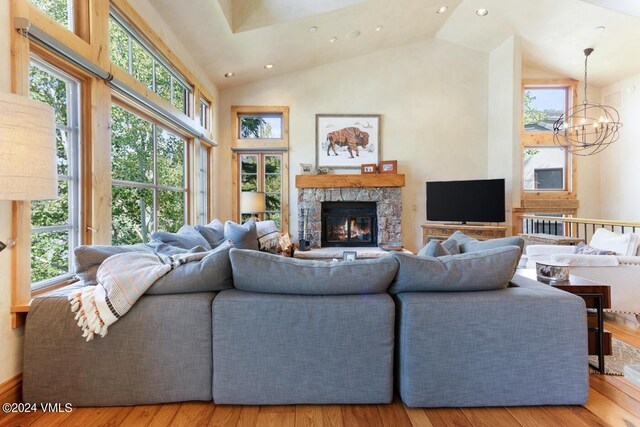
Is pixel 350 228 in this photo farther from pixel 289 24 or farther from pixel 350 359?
pixel 350 359

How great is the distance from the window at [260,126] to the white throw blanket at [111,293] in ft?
14.2

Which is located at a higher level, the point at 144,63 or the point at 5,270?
the point at 144,63

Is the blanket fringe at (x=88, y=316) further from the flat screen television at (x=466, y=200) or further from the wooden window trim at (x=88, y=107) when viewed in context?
the flat screen television at (x=466, y=200)

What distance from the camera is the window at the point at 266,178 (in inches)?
223

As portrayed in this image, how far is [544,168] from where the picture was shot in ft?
19.3

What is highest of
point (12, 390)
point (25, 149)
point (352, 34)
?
point (352, 34)

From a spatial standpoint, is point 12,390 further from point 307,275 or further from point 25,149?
point 307,275

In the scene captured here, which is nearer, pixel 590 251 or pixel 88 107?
pixel 88 107

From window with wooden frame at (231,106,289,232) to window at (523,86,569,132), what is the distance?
15.1 feet

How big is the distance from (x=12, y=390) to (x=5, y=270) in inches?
24.4

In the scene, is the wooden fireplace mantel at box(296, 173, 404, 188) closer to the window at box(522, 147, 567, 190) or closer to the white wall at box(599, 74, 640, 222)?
the window at box(522, 147, 567, 190)

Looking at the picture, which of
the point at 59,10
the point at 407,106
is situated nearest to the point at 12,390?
the point at 59,10

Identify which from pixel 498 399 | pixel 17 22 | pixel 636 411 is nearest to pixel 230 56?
pixel 17 22

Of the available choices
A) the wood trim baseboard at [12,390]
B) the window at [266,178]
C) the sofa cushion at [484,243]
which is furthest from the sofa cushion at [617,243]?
the wood trim baseboard at [12,390]
